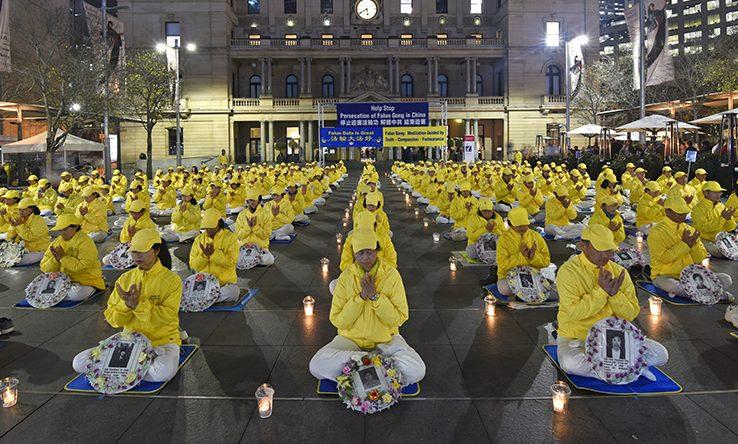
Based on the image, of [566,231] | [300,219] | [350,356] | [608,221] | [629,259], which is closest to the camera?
[350,356]

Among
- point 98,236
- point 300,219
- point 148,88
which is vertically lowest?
point 98,236

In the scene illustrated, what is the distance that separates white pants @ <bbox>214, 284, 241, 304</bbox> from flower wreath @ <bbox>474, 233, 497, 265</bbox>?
4.85m

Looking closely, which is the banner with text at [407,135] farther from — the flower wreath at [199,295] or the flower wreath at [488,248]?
the flower wreath at [199,295]

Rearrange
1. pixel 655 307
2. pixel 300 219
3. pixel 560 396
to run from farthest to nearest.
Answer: pixel 300 219 → pixel 655 307 → pixel 560 396

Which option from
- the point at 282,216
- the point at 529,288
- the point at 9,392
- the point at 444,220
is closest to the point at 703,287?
the point at 529,288

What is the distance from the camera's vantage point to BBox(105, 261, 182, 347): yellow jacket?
5.31 meters

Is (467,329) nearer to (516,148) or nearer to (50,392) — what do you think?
(50,392)

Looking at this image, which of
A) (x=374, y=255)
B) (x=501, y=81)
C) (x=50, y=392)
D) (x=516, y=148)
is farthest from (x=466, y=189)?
(x=501, y=81)

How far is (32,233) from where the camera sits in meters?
10.7

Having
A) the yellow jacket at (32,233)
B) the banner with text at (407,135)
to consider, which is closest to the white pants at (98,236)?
the yellow jacket at (32,233)

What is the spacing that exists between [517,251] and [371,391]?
400 cm

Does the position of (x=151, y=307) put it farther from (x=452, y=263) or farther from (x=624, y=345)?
(x=452, y=263)

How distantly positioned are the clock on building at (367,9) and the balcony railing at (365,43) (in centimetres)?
397

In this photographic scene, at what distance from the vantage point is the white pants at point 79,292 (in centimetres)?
800
